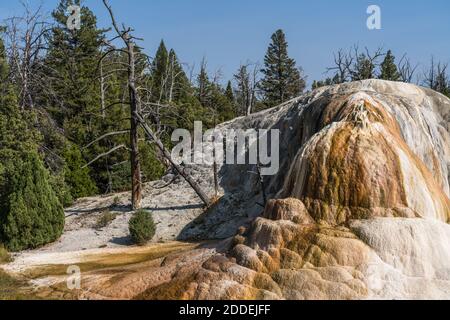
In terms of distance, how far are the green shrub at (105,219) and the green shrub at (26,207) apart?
7.55 ft

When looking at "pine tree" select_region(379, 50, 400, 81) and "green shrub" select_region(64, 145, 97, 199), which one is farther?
"pine tree" select_region(379, 50, 400, 81)

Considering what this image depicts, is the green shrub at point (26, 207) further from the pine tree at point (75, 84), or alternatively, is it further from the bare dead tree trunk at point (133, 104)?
the pine tree at point (75, 84)

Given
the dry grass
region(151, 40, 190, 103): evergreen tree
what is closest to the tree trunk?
the dry grass

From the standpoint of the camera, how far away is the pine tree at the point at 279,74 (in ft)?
177

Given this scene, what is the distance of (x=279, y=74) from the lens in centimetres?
5444

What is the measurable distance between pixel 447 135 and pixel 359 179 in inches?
334

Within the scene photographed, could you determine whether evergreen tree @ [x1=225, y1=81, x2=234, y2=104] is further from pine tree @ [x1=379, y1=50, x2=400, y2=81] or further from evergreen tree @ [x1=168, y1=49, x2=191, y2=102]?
pine tree @ [x1=379, y1=50, x2=400, y2=81]

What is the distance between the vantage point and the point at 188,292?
939 cm

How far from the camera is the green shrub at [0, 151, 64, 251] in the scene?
16.6m

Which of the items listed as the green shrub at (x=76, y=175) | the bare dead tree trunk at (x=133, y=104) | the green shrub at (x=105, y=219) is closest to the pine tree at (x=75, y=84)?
the green shrub at (x=76, y=175)

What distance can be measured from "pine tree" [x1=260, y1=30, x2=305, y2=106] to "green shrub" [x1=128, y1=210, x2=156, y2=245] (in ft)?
123

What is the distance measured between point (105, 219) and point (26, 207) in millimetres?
4068
